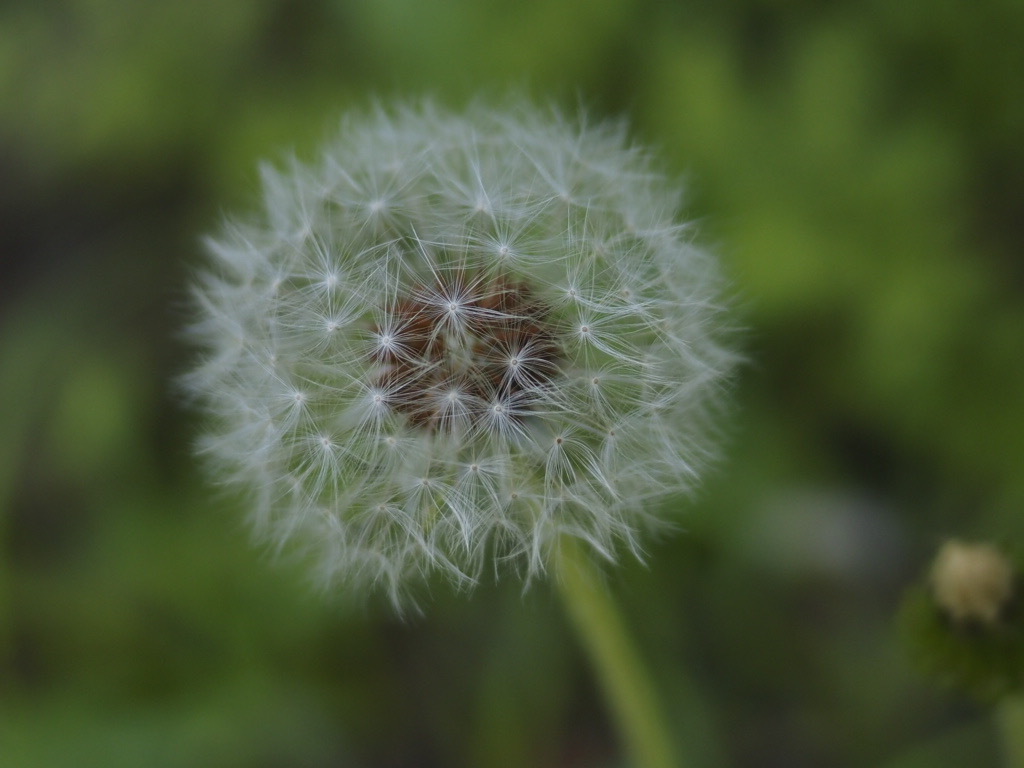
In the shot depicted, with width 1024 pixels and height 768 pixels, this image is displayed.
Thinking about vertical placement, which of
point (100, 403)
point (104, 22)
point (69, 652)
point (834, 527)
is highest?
point (104, 22)

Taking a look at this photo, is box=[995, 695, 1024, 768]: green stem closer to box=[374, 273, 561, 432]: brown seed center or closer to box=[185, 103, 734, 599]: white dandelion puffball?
box=[185, 103, 734, 599]: white dandelion puffball

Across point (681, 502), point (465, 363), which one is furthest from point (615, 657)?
point (465, 363)

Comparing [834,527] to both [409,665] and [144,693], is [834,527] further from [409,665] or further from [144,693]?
[144,693]

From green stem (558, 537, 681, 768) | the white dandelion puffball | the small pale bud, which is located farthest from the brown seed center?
the small pale bud

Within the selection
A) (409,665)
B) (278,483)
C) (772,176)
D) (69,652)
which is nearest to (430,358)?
(278,483)

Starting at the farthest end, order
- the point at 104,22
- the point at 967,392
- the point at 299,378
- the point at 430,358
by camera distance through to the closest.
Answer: the point at 104,22 → the point at 967,392 → the point at 299,378 → the point at 430,358

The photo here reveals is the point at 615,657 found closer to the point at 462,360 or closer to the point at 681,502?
the point at 681,502
